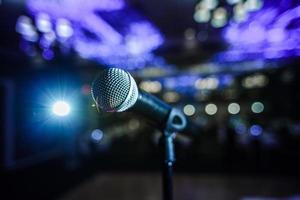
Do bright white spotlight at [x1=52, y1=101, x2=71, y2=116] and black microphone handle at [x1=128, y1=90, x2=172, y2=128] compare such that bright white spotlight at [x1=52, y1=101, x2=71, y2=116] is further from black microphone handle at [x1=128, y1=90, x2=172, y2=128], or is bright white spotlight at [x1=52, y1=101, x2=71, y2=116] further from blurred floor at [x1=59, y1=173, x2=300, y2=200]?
blurred floor at [x1=59, y1=173, x2=300, y2=200]

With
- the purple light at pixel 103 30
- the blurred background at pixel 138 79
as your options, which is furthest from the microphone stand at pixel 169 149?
the purple light at pixel 103 30

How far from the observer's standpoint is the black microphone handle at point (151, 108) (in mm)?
1108

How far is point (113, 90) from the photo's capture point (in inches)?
37.7

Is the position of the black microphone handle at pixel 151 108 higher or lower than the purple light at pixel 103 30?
lower

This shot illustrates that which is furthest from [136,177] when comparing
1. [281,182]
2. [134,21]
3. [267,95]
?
[267,95]

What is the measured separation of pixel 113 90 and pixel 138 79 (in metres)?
2.77

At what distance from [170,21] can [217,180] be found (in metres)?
3.85

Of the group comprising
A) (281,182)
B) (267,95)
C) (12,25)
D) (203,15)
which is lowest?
(281,182)

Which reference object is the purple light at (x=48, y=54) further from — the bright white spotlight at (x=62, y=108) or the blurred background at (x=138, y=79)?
the bright white spotlight at (x=62, y=108)

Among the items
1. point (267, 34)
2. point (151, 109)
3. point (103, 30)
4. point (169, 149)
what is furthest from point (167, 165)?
point (267, 34)

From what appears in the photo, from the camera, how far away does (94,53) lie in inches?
306

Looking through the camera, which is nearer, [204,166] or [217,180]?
[217,180]

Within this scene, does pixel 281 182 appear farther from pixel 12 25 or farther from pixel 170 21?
pixel 12 25

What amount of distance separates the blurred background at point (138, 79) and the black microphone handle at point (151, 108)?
1854mm
